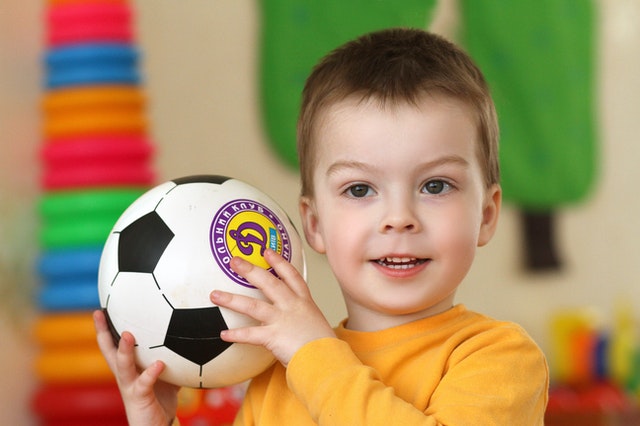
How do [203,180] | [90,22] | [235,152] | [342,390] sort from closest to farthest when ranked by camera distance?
[342,390] < [203,180] < [90,22] < [235,152]

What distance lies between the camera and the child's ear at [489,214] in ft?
4.34

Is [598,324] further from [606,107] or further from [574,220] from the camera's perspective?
[606,107]

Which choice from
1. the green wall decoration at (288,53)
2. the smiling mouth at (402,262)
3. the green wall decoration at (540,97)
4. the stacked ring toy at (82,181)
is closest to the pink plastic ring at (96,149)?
the stacked ring toy at (82,181)

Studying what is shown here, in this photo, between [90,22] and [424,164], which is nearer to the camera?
[424,164]

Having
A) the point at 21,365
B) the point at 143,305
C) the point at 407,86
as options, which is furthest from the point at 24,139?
the point at 407,86

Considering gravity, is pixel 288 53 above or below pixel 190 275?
above

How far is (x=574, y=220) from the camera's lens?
12.1 ft

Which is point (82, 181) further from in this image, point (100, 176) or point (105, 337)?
point (105, 337)

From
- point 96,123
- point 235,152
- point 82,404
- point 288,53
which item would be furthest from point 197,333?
point 288,53

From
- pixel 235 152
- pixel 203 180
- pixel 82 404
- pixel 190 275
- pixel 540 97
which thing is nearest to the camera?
pixel 190 275

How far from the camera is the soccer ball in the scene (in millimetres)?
1197

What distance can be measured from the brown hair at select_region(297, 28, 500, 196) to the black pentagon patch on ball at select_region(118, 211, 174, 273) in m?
0.24

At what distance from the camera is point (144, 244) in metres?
1.24

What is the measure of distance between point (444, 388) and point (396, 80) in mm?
412
